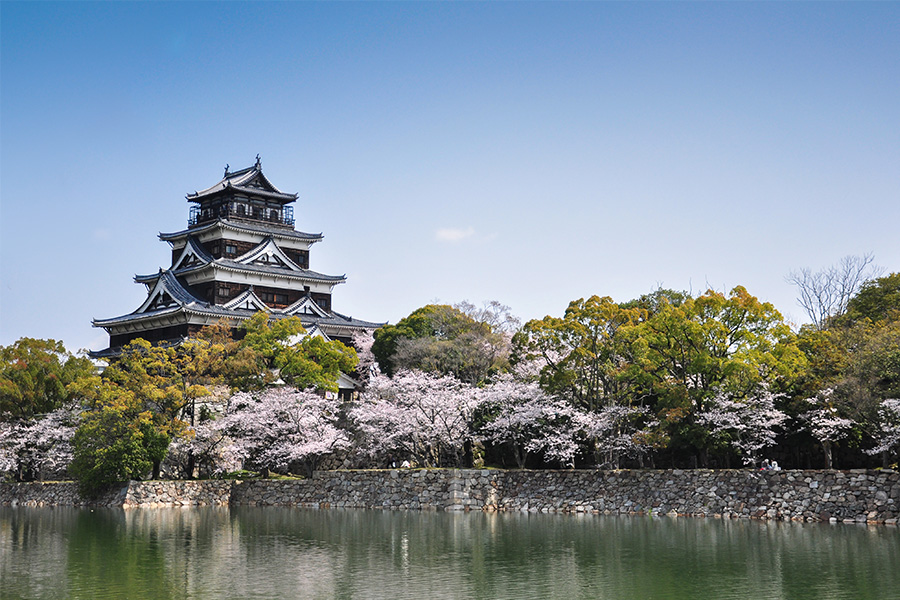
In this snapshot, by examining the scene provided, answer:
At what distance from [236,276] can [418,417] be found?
17079 millimetres

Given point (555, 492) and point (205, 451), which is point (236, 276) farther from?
point (555, 492)

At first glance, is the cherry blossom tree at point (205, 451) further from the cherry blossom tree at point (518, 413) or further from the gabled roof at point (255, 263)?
the gabled roof at point (255, 263)

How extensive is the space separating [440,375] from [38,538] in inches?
693

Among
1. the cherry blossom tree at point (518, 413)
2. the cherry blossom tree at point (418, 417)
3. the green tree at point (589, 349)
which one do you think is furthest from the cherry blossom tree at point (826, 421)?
the cherry blossom tree at point (418, 417)

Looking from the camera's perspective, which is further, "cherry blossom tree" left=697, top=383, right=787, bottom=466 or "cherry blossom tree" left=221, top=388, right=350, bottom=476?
"cherry blossom tree" left=221, top=388, right=350, bottom=476

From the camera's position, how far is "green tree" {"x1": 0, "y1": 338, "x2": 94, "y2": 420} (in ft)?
127

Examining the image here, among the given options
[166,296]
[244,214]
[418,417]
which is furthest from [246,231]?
[418,417]

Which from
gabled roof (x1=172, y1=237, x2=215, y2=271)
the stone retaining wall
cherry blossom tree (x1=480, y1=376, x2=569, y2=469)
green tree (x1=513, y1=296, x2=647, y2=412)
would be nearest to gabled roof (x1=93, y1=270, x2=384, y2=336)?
gabled roof (x1=172, y1=237, x2=215, y2=271)

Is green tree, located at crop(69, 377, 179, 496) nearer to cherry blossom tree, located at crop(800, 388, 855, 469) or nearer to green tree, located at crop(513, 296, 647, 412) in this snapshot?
green tree, located at crop(513, 296, 647, 412)

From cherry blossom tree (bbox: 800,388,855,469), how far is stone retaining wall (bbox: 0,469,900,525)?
2.13 meters

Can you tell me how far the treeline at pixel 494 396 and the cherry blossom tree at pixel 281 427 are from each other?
76mm

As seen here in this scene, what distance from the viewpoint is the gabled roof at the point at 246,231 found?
48.5 metres

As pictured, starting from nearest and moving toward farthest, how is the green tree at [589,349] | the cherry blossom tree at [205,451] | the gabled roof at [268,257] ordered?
the green tree at [589,349] < the cherry blossom tree at [205,451] < the gabled roof at [268,257]

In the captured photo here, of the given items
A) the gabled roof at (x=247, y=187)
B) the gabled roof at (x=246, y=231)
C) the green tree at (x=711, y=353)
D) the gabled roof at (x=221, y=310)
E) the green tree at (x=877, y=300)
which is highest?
the gabled roof at (x=247, y=187)
